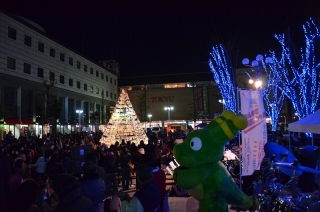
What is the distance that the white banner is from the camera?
666cm

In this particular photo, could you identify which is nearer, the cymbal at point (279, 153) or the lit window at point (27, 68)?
the cymbal at point (279, 153)

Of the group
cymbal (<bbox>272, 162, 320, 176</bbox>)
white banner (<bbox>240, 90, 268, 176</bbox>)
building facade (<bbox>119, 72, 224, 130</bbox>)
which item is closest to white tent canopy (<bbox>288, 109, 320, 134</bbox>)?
white banner (<bbox>240, 90, 268, 176</bbox>)

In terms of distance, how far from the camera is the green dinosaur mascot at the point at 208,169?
3936 millimetres

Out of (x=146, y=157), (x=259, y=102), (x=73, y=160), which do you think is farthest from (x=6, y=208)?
(x=259, y=102)

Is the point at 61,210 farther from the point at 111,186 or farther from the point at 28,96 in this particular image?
the point at 28,96

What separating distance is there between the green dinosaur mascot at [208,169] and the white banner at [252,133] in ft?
8.67

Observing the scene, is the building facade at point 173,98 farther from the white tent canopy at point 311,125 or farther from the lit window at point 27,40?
the white tent canopy at point 311,125

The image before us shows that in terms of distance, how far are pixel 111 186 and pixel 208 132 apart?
7094 millimetres

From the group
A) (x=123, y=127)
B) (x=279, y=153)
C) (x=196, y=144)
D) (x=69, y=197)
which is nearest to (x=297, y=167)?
(x=279, y=153)

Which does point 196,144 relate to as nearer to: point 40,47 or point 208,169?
point 208,169

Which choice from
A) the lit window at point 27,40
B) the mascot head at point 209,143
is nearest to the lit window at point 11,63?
the lit window at point 27,40

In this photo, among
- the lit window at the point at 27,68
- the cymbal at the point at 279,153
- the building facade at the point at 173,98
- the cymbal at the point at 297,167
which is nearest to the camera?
the cymbal at the point at 297,167

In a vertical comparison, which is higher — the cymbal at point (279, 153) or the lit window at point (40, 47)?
the lit window at point (40, 47)

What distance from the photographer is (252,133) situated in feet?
22.2
